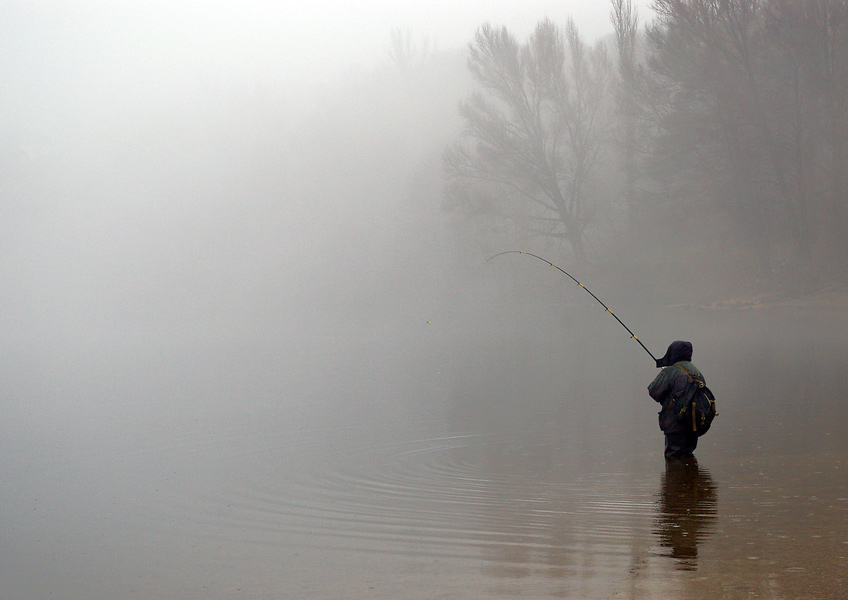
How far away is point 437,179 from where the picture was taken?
4634 centimetres

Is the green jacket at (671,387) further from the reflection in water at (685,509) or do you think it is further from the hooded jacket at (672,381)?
the reflection in water at (685,509)

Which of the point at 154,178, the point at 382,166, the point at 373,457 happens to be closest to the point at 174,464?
the point at 373,457

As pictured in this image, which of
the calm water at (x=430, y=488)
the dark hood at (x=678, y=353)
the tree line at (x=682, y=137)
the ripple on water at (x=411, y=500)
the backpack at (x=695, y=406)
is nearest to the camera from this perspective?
the calm water at (x=430, y=488)

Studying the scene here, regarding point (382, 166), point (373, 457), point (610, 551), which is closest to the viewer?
point (610, 551)

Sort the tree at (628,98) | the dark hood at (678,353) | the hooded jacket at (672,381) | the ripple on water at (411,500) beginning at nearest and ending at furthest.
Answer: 1. the ripple on water at (411,500)
2. the hooded jacket at (672,381)
3. the dark hood at (678,353)
4. the tree at (628,98)

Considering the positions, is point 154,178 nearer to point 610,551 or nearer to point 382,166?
point 382,166

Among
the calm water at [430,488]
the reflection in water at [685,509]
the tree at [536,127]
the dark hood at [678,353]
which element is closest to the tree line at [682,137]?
the tree at [536,127]

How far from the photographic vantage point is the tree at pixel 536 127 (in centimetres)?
3775

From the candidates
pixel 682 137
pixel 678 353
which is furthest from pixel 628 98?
pixel 678 353

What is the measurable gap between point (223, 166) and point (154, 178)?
8.89 metres

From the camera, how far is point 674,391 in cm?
866

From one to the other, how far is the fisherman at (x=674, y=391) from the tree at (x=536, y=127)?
1119 inches

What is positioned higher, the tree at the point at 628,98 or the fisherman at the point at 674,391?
the tree at the point at 628,98

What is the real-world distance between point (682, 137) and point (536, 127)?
7.54 m
